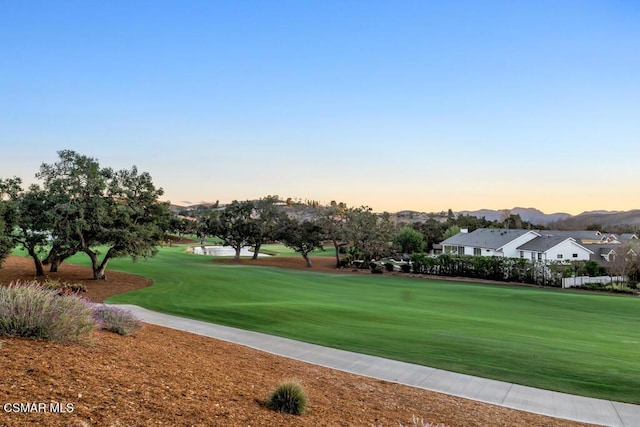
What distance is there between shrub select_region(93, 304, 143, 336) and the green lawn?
4.61 metres

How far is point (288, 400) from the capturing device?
562 centimetres

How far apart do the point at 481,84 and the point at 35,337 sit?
25.9 meters

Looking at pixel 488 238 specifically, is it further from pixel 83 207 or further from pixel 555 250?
pixel 83 207

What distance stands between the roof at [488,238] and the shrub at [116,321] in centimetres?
5106

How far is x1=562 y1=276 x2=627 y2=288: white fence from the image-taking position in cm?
3500

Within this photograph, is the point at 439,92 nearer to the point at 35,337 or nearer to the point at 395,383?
the point at 395,383

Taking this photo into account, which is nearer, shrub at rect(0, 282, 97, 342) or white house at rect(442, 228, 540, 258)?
shrub at rect(0, 282, 97, 342)

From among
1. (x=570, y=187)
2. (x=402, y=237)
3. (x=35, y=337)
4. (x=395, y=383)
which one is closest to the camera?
(x=35, y=337)

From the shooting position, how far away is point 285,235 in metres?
50.3

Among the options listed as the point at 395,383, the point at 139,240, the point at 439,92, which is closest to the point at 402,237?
the point at 439,92

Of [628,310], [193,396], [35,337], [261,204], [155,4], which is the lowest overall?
[628,310]

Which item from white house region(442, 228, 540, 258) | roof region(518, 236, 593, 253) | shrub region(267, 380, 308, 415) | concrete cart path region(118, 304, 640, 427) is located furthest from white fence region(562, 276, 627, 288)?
shrub region(267, 380, 308, 415)

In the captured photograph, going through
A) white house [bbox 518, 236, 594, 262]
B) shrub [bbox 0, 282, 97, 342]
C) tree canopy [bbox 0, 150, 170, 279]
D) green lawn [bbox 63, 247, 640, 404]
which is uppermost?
tree canopy [bbox 0, 150, 170, 279]

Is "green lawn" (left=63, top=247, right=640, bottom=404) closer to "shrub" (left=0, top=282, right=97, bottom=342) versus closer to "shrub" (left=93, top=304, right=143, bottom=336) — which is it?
"shrub" (left=93, top=304, right=143, bottom=336)
